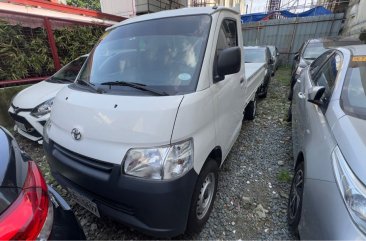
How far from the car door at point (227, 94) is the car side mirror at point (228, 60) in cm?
8

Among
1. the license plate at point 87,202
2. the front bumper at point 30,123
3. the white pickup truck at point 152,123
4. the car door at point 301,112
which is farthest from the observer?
the front bumper at point 30,123

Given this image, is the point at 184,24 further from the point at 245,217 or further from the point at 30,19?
the point at 30,19

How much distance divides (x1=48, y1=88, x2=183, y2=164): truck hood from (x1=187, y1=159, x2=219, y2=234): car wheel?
1.85 feet

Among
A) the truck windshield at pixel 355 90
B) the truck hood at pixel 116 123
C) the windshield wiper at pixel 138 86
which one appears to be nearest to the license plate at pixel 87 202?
the truck hood at pixel 116 123

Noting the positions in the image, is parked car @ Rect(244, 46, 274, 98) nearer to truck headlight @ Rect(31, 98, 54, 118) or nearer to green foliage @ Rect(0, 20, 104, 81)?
truck headlight @ Rect(31, 98, 54, 118)

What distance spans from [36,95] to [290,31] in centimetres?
1366

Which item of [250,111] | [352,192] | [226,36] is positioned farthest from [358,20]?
[352,192]

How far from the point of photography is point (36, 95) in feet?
12.7

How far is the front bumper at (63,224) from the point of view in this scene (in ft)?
3.99

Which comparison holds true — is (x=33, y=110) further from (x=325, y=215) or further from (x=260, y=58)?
(x=260, y=58)

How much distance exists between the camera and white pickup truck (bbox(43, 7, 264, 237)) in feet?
5.05

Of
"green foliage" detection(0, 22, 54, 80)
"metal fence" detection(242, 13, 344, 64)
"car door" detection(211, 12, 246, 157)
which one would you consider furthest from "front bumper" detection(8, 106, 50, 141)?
"metal fence" detection(242, 13, 344, 64)

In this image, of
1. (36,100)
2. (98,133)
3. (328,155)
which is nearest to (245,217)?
(328,155)

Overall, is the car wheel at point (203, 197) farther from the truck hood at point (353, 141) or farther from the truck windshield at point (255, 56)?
the truck windshield at point (255, 56)
